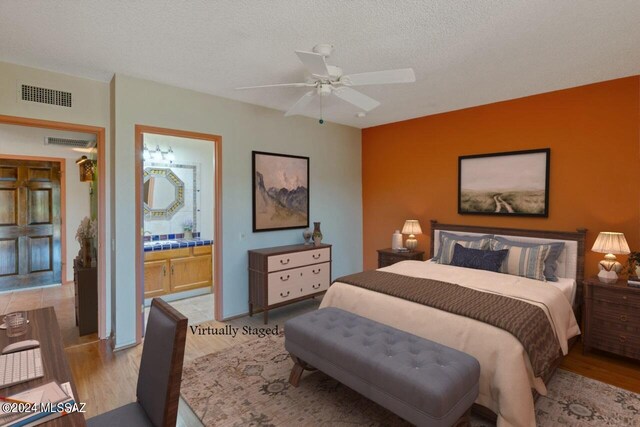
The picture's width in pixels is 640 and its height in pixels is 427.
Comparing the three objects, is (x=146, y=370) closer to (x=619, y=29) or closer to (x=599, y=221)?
(x=619, y=29)

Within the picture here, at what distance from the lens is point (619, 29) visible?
2316 millimetres

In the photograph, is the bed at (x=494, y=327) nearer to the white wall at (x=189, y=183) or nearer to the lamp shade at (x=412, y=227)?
the lamp shade at (x=412, y=227)

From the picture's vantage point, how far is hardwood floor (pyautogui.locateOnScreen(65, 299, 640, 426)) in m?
2.48

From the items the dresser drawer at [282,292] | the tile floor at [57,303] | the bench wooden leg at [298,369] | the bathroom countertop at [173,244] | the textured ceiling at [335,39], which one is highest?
the textured ceiling at [335,39]

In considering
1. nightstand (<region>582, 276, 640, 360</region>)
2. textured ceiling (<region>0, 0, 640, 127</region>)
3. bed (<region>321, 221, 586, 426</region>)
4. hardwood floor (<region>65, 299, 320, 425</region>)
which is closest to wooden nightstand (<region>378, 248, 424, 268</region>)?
bed (<region>321, 221, 586, 426</region>)

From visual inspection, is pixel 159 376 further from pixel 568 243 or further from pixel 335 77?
pixel 568 243

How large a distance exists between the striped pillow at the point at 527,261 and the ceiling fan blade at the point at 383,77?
7.72ft

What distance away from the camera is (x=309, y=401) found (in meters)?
2.42

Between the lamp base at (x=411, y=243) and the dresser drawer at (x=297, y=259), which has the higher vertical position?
the lamp base at (x=411, y=243)

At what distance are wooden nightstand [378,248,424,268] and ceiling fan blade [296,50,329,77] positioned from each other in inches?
117

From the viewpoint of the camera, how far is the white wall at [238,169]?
128 inches

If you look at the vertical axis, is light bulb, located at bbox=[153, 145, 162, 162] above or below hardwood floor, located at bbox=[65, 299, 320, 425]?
above

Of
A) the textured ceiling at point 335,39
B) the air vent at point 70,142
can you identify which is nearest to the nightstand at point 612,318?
the textured ceiling at point 335,39

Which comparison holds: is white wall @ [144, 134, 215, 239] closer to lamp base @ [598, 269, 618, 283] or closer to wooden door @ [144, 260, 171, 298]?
wooden door @ [144, 260, 171, 298]
